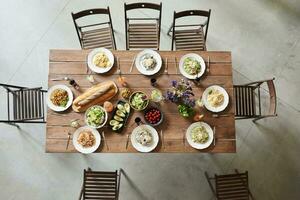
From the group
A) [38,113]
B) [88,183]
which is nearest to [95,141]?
[88,183]

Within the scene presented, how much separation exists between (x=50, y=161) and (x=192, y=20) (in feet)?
9.44

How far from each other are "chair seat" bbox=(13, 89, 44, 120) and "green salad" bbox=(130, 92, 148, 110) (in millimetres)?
1217

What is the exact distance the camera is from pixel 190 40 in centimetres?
425

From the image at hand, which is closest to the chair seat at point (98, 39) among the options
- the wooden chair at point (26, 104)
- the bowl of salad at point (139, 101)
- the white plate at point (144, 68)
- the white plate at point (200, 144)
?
the white plate at point (144, 68)

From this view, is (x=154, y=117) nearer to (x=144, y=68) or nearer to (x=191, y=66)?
(x=144, y=68)

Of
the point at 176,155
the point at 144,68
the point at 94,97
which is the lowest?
the point at 176,155

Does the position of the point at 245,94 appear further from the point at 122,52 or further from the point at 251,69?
the point at 122,52

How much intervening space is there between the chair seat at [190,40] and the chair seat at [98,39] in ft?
2.85

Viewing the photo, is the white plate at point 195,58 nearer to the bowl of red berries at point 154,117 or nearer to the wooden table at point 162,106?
the wooden table at point 162,106

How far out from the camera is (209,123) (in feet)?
11.6

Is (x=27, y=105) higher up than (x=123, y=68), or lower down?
lower down

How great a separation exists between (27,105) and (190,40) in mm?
2201

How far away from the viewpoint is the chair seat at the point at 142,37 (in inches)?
164

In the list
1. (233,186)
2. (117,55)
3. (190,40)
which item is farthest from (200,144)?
(190,40)
